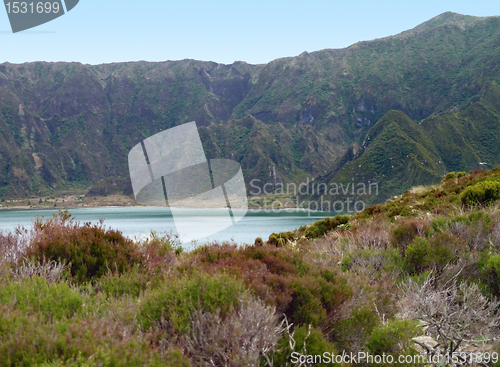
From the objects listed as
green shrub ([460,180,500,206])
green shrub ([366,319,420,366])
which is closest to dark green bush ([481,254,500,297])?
green shrub ([366,319,420,366])

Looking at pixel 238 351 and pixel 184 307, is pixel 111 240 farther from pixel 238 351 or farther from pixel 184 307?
pixel 238 351

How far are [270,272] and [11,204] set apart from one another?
207787mm

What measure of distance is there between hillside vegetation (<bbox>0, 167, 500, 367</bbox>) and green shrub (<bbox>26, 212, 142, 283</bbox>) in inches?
0.7

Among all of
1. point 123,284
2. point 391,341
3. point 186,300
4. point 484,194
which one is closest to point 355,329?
point 391,341

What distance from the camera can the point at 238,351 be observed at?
131 inches

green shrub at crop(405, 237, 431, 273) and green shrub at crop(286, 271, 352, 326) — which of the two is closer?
green shrub at crop(286, 271, 352, 326)

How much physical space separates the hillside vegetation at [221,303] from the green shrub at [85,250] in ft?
0.06

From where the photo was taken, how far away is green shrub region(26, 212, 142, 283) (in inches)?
203

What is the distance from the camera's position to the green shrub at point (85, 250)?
514 centimetres

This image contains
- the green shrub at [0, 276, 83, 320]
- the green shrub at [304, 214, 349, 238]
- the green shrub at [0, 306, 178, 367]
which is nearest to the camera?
Answer: the green shrub at [0, 306, 178, 367]

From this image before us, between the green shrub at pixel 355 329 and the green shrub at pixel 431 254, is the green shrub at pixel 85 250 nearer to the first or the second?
the green shrub at pixel 355 329

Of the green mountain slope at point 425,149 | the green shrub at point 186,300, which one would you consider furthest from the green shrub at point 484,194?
the green mountain slope at point 425,149

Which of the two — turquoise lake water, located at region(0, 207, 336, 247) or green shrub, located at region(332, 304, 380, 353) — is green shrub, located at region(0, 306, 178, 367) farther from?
turquoise lake water, located at region(0, 207, 336, 247)

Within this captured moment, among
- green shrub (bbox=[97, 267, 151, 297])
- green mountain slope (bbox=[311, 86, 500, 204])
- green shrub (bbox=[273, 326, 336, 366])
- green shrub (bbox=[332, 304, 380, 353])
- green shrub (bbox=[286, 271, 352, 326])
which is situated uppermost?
green shrub (bbox=[97, 267, 151, 297])
